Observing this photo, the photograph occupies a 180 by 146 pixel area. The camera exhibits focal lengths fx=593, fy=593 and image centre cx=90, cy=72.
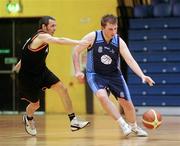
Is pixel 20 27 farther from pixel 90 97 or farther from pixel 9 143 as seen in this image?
pixel 9 143

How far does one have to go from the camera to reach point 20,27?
18.0 metres

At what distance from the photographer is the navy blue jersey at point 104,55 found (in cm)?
876

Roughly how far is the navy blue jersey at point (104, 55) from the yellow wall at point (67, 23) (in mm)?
8720

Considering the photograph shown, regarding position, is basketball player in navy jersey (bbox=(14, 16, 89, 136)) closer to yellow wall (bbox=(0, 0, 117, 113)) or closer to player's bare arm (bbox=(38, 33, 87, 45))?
player's bare arm (bbox=(38, 33, 87, 45))

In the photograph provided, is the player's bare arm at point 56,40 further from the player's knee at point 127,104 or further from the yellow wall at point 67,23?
the yellow wall at point 67,23

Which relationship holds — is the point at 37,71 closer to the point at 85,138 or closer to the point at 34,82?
the point at 34,82

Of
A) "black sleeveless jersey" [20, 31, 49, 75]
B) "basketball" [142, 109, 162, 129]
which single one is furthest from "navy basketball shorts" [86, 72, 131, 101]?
"black sleeveless jersey" [20, 31, 49, 75]

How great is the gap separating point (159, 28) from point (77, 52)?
8429mm

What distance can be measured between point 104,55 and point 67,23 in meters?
9.07

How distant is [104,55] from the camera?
876cm

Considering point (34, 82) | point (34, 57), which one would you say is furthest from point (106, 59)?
point (34, 82)

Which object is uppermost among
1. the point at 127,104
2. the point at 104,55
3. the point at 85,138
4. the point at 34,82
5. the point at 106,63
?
the point at 104,55

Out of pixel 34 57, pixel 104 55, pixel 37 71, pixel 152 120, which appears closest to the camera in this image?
pixel 152 120

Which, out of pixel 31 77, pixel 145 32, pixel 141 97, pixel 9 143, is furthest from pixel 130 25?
pixel 9 143
